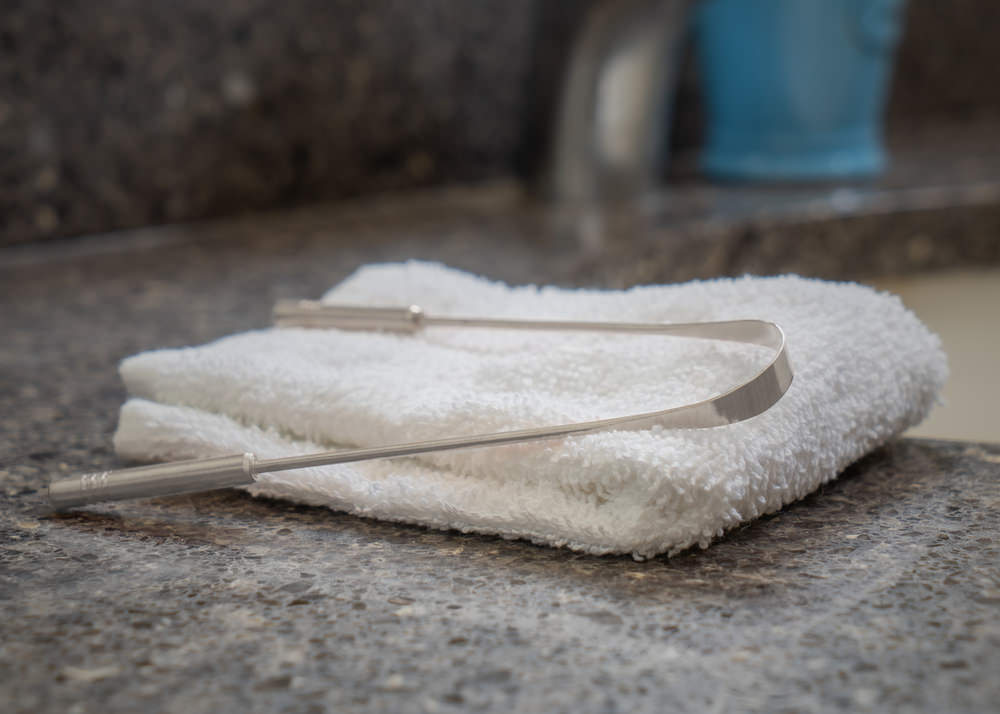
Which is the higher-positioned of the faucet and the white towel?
the faucet

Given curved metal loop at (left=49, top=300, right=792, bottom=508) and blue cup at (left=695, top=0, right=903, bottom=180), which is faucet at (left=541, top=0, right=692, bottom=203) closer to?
blue cup at (left=695, top=0, right=903, bottom=180)

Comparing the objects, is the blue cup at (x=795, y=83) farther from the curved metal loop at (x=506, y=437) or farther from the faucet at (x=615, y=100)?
the curved metal loop at (x=506, y=437)

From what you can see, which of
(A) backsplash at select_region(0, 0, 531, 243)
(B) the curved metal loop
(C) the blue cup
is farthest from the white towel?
(C) the blue cup

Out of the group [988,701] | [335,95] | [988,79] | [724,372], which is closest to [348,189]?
[335,95]

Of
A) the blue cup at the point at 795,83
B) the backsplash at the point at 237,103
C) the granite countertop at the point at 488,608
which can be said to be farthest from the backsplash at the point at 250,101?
the granite countertop at the point at 488,608

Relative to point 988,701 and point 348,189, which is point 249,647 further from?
point 348,189

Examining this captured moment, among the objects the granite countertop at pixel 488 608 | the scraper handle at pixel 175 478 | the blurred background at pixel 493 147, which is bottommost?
the granite countertop at pixel 488 608

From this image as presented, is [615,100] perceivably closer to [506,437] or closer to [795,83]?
[795,83]

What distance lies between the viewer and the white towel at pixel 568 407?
29 centimetres

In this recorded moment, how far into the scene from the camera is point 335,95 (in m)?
0.93

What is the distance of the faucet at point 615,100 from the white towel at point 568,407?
1.74 feet

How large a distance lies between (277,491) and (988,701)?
23cm

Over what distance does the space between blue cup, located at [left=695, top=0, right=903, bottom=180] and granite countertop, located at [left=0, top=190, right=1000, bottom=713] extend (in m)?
0.68

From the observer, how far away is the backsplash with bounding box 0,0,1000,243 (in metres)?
0.76
